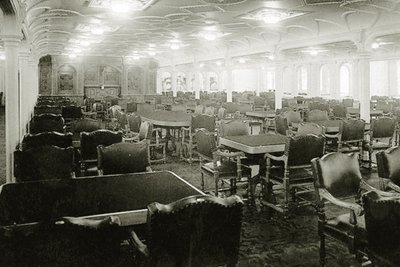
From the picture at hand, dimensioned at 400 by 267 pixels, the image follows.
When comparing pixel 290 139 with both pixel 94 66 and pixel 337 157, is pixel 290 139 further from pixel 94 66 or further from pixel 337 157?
pixel 94 66

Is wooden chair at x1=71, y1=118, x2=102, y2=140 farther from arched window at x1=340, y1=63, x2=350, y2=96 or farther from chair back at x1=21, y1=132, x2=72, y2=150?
arched window at x1=340, y1=63, x2=350, y2=96

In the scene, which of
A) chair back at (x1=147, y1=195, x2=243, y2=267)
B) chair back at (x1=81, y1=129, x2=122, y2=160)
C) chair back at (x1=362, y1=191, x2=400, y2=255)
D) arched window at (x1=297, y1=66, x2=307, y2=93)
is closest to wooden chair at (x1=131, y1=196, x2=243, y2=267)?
chair back at (x1=147, y1=195, x2=243, y2=267)

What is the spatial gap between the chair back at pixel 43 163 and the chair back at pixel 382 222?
262 cm

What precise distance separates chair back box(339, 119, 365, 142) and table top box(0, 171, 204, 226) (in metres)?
3.91

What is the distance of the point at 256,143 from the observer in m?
5.09

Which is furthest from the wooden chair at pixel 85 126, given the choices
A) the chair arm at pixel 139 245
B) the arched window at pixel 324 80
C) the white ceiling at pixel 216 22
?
the arched window at pixel 324 80

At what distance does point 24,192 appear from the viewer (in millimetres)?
2861

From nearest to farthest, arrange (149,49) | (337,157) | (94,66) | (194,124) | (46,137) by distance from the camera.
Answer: (337,157) → (46,137) → (194,124) → (149,49) → (94,66)

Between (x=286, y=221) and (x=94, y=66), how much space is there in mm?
18409

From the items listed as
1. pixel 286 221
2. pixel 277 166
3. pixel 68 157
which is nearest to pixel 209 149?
pixel 277 166

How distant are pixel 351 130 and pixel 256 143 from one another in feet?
7.33

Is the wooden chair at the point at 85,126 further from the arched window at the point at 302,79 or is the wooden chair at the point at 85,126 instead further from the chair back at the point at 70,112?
the arched window at the point at 302,79

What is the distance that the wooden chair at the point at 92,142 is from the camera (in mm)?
5230

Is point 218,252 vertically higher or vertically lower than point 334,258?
higher
